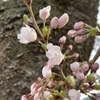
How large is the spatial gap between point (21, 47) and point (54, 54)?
0.34 metres

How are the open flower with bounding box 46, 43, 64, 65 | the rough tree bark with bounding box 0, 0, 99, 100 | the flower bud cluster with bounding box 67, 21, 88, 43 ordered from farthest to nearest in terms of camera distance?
the rough tree bark with bounding box 0, 0, 99, 100 → the flower bud cluster with bounding box 67, 21, 88, 43 → the open flower with bounding box 46, 43, 64, 65

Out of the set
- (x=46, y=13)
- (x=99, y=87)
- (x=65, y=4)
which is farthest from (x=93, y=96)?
(x=65, y=4)

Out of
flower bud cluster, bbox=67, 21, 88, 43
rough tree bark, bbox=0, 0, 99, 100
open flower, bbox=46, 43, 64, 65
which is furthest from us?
rough tree bark, bbox=0, 0, 99, 100

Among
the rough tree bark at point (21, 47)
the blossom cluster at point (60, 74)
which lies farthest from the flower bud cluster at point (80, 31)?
the rough tree bark at point (21, 47)

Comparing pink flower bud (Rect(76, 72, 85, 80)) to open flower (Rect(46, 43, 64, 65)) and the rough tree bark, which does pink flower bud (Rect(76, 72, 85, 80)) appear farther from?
the rough tree bark

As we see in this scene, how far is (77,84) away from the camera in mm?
594

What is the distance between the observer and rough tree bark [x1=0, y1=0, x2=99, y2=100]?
31.0 inches

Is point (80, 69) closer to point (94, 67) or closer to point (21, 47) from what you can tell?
point (94, 67)

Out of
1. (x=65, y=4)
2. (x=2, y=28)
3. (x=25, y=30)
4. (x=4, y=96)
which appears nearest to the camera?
(x=25, y=30)

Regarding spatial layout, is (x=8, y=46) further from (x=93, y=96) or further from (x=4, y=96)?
(x=93, y=96)

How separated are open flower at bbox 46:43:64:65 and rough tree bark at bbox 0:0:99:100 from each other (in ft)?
0.85

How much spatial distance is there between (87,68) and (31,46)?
293 mm

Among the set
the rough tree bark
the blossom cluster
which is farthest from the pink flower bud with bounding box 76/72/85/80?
the rough tree bark

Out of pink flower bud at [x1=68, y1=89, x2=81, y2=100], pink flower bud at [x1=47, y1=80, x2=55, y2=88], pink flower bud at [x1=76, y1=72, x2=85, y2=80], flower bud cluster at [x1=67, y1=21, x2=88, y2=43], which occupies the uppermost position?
flower bud cluster at [x1=67, y1=21, x2=88, y2=43]
